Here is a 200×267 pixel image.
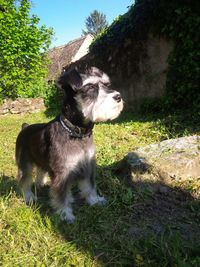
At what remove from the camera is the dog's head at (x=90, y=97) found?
360 centimetres

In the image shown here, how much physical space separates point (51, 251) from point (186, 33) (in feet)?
23.4

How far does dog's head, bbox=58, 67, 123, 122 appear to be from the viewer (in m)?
3.60

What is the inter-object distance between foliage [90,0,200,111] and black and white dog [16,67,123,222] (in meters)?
5.00

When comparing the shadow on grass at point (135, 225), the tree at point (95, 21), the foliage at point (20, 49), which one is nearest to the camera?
the shadow on grass at point (135, 225)

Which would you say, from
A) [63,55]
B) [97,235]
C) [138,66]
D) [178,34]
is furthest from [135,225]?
[63,55]

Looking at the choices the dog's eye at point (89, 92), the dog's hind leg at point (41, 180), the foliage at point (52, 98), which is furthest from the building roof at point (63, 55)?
the dog's eye at point (89, 92)

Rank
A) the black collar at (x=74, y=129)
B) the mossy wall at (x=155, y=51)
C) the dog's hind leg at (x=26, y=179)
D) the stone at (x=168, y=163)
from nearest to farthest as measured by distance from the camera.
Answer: the black collar at (x=74, y=129) < the stone at (x=168, y=163) < the dog's hind leg at (x=26, y=179) < the mossy wall at (x=155, y=51)

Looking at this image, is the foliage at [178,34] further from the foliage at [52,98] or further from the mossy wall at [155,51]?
the foliage at [52,98]

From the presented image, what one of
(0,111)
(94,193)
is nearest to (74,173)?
(94,193)

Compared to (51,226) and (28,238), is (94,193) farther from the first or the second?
(28,238)

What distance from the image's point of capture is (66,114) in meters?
3.81

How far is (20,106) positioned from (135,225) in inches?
541

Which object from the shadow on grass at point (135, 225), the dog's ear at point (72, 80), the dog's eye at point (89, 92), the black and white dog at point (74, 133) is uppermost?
the dog's ear at point (72, 80)

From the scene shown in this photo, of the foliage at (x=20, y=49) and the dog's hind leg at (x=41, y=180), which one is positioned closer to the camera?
the dog's hind leg at (x=41, y=180)
